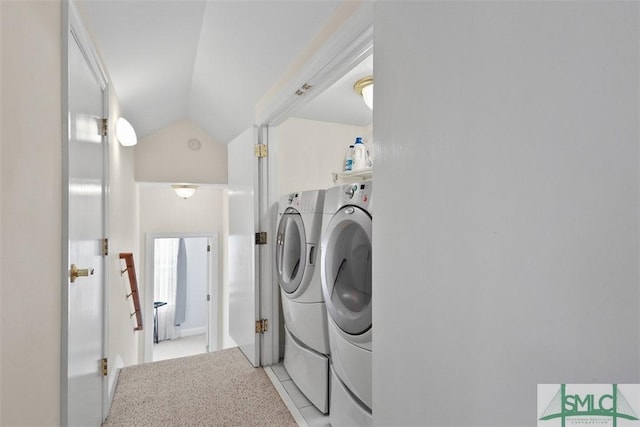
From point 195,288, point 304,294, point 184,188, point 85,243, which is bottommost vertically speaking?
point 195,288

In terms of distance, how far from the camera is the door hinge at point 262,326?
228 centimetres

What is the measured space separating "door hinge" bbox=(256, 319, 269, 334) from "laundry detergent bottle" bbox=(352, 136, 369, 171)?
1449mm

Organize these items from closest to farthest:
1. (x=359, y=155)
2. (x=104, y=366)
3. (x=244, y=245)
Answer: (x=104, y=366)
(x=244, y=245)
(x=359, y=155)

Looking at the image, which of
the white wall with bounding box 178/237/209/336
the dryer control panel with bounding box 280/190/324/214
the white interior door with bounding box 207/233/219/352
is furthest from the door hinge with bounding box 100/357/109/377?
the white wall with bounding box 178/237/209/336

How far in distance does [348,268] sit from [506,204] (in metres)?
1.12

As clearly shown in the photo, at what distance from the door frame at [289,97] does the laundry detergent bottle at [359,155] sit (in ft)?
2.51

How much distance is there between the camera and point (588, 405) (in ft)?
1.48

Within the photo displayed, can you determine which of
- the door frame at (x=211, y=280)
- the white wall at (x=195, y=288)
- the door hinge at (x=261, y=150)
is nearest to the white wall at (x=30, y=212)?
the door hinge at (x=261, y=150)

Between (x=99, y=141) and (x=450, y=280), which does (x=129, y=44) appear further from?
(x=450, y=280)

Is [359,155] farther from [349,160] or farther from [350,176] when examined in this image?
[350,176]

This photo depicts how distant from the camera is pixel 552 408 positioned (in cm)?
48

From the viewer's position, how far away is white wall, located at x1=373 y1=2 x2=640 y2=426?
407mm

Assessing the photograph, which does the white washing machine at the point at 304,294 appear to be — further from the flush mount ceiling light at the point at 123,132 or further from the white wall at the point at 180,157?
the white wall at the point at 180,157

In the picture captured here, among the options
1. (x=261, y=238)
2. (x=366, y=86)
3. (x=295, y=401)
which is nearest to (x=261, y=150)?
(x=261, y=238)
